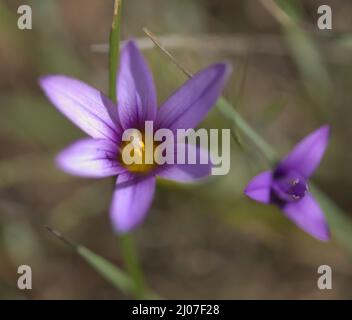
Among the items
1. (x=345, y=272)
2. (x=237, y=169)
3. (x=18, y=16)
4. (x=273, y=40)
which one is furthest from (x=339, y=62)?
(x=18, y=16)

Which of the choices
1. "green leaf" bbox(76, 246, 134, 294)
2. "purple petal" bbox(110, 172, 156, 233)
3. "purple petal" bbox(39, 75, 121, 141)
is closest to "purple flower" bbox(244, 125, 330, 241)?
"purple petal" bbox(110, 172, 156, 233)

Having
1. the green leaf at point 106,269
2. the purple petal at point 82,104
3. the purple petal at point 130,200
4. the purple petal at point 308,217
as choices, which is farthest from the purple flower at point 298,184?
the green leaf at point 106,269

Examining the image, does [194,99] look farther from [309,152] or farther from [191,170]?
[309,152]

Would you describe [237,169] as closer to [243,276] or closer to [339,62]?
[243,276]

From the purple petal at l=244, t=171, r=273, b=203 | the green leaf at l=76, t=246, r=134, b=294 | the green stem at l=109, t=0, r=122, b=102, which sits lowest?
the green leaf at l=76, t=246, r=134, b=294

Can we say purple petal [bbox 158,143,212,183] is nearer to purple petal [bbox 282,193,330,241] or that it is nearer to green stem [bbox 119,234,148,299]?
purple petal [bbox 282,193,330,241]

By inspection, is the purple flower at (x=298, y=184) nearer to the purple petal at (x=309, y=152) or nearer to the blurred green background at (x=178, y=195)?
the purple petal at (x=309, y=152)

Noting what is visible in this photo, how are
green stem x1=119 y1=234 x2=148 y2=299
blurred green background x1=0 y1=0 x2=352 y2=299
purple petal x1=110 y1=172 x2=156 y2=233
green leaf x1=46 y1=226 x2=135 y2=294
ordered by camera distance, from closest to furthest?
purple petal x1=110 y1=172 x2=156 y2=233, green leaf x1=46 y1=226 x2=135 y2=294, green stem x1=119 y1=234 x2=148 y2=299, blurred green background x1=0 y1=0 x2=352 y2=299
